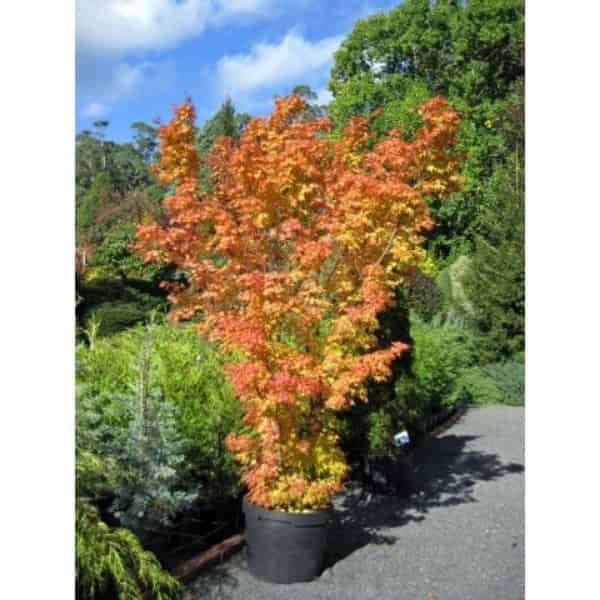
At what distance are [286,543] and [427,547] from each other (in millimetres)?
972

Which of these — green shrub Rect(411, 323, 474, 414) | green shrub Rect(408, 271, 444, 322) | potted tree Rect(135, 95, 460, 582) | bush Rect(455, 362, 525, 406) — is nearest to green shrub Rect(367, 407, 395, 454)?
potted tree Rect(135, 95, 460, 582)

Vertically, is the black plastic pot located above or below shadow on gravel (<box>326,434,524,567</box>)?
above

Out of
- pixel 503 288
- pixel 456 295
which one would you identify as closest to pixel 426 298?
pixel 456 295

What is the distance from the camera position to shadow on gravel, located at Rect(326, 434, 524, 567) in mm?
3723

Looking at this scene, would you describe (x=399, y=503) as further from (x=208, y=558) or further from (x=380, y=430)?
(x=208, y=558)

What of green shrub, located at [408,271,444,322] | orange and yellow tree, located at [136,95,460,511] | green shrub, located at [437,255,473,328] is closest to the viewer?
orange and yellow tree, located at [136,95,460,511]

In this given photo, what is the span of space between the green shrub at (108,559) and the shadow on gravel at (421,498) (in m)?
1.13

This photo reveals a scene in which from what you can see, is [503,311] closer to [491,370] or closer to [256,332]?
[491,370]

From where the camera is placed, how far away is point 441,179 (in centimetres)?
329

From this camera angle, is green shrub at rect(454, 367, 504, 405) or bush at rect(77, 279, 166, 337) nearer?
green shrub at rect(454, 367, 504, 405)

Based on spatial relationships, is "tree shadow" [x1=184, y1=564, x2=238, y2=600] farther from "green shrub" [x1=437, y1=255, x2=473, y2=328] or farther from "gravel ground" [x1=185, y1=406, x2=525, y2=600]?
"green shrub" [x1=437, y1=255, x2=473, y2=328]

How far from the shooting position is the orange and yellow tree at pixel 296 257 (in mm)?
2920

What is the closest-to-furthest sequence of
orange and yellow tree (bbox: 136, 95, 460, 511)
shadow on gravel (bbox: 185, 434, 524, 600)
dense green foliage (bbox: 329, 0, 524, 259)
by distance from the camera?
1. orange and yellow tree (bbox: 136, 95, 460, 511)
2. shadow on gravel (bbox: 185, 434, 524, 600)
3. dense green foliage (bbox: 329, 0, 524, 259)

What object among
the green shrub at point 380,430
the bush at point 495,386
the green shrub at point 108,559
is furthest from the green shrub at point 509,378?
the green shrub at point 108,559
